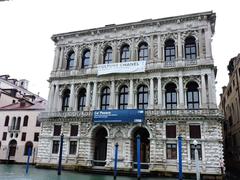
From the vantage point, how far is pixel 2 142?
112 feet

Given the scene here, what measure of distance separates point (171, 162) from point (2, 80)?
35.7 meters

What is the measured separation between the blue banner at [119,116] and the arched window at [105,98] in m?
1.90

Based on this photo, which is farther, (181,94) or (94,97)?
(94,97)

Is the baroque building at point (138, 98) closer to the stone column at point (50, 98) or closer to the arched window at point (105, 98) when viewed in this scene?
the arched window at point (105, 98)

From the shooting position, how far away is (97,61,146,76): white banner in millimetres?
24828

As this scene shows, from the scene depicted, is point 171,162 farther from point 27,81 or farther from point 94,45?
point 27,81

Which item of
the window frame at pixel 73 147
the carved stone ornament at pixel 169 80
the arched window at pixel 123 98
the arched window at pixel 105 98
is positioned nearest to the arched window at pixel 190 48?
the carved stone ornament at pixel 169 80

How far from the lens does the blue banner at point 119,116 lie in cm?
2275

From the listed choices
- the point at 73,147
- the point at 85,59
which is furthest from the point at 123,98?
the point at 73,147

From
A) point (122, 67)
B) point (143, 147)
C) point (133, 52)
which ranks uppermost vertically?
point (133, 52)

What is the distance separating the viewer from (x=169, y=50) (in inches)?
1002

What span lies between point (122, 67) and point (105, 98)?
4.08 m

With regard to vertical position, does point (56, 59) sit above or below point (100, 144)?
above

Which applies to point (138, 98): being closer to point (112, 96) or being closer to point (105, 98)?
point (112, 96)
